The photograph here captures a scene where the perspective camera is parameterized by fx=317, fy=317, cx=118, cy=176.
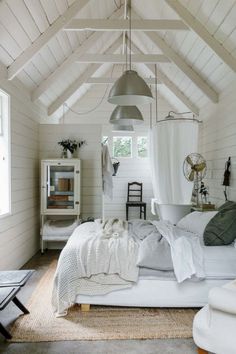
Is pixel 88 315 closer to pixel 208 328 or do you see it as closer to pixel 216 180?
pixel 208 328

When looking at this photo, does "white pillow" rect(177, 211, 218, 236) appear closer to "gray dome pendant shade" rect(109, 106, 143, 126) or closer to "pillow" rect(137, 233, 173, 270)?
"pillow" rect(137, 233, 173, 270)

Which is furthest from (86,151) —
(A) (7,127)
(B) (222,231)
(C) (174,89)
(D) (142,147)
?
(B) (222,231)

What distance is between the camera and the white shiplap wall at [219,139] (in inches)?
175

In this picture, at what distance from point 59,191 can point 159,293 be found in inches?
119

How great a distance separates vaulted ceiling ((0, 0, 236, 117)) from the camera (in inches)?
141

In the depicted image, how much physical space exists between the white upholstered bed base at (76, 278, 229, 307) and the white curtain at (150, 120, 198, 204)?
1.92 metres

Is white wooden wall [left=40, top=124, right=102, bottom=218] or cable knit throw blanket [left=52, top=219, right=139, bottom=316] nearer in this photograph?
cable knit throw blanket [left=52, top=219, right=139, bottom=316]

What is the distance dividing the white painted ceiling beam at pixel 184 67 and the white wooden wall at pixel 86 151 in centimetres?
175

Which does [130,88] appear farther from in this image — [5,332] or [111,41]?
[111,41]

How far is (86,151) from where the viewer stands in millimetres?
5875

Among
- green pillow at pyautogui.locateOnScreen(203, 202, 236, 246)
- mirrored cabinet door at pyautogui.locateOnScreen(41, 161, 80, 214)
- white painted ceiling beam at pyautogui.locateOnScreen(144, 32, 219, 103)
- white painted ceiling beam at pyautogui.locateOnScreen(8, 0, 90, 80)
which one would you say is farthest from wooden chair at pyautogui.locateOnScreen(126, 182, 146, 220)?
→ white painted ceiling beam at pyautogui.locateOnScreen(8, 0, 90, 80)

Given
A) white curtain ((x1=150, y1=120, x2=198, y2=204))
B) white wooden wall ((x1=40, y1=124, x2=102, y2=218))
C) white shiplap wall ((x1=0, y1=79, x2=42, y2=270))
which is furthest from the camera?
white wooden wall ((x1=40, y1=124, x2=102, y2=218))

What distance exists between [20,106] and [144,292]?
315 cm

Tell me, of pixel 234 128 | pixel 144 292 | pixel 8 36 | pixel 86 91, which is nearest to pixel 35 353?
pixel 144 292
